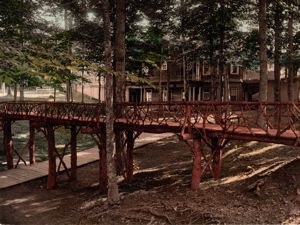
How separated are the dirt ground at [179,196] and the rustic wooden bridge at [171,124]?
102 cm

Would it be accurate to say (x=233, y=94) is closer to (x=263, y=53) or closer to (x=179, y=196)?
(x=263, y=53)

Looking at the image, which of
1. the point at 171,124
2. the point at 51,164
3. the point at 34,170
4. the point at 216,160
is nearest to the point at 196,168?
the point at 216,160

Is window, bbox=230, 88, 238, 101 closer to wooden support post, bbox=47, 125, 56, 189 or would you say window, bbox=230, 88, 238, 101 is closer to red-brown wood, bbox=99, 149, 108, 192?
red-brown wood, bbox=99, 149, 108, 192

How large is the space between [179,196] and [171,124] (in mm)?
3020

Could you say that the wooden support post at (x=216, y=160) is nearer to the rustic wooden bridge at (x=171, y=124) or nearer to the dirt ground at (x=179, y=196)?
the rustic wooden bridge at (x=171, y=124)

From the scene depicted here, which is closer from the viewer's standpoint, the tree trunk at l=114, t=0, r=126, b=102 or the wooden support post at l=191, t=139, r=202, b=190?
the wooden support post at l=191, t=139, r=202, b=190

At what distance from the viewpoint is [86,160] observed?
22.4 meters

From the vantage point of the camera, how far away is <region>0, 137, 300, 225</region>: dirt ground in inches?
437

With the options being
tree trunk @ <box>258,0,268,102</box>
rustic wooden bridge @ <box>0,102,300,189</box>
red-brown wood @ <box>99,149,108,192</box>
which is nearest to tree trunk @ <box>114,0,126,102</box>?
rustic wooden bridge @ <box>0,102,300,189</box>

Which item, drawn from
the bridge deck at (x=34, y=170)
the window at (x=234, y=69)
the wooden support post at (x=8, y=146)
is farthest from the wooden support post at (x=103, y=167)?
the window at (x=234, y=69)

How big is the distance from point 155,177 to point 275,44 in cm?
1335

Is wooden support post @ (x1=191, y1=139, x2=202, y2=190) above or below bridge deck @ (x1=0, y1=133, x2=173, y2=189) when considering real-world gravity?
above

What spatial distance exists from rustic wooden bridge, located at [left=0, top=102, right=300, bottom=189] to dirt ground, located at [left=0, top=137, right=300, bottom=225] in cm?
102

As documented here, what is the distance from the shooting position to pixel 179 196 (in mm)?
13125
